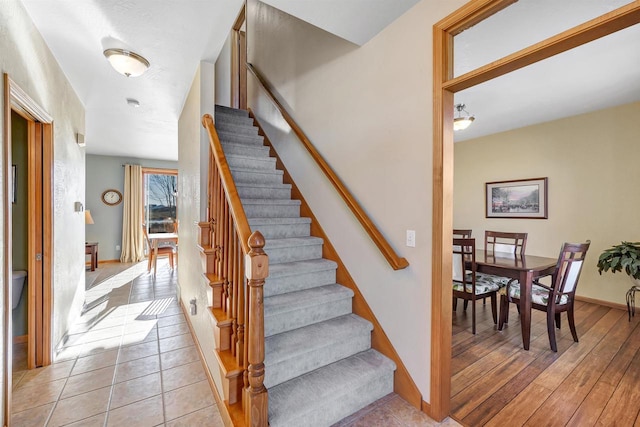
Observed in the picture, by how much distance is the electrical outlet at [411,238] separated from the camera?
1812 mm

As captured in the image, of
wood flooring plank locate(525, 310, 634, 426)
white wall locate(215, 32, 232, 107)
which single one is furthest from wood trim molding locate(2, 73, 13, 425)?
white wall locate(215, 32, 232, 107)

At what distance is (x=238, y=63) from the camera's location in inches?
214

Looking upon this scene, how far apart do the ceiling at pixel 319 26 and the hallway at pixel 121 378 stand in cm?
253

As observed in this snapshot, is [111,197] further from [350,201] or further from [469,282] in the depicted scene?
[469,282]

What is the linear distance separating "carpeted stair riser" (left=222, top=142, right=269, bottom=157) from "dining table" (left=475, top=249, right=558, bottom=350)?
9.48 ft

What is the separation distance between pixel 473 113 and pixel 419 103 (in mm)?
2869

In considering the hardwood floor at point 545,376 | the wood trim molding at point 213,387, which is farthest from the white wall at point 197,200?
the hardwood floor at point 545,376

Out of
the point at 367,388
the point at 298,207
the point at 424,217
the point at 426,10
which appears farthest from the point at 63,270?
the point at 426,10

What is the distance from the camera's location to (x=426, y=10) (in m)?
1.71

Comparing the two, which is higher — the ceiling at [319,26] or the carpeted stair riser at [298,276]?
the ceiling at [319,26]

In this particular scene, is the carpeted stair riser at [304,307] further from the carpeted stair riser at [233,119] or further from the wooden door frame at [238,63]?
the wooden door frame at [238,63]

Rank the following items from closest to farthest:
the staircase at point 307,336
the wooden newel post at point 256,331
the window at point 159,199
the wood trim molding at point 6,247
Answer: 1. the wooden newel post at point 256,331
2. the wood trim molding at point 6,247
3. the staircase at point 307,336
4. the window at point 159,199

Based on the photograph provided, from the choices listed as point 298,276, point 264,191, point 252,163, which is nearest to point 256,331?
point 298,276

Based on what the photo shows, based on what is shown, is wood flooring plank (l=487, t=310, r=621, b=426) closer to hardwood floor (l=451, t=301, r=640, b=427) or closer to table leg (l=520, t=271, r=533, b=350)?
hardwood floor (l=451, t=301, r=640, b=427)
